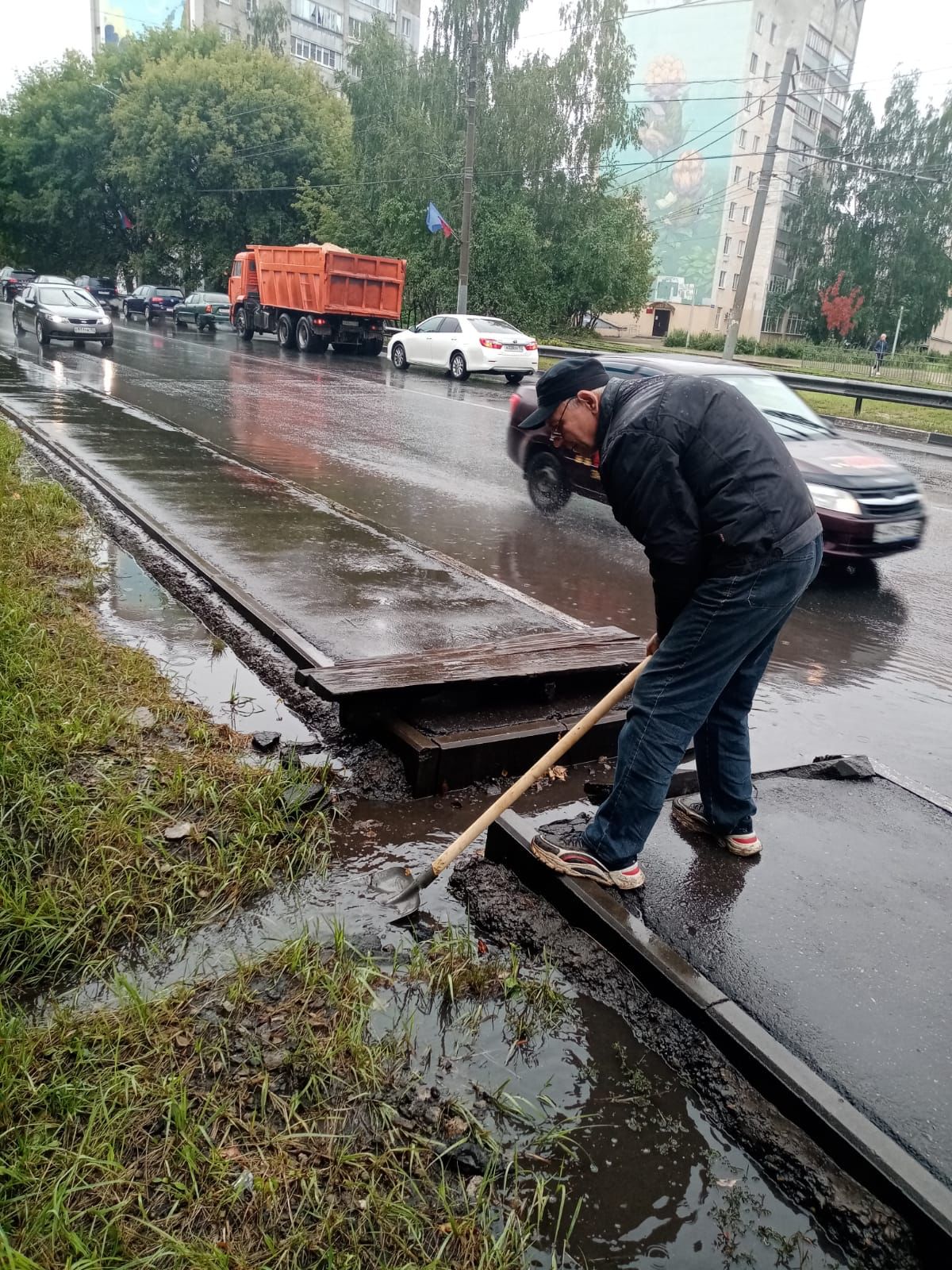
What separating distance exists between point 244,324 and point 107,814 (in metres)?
28.4

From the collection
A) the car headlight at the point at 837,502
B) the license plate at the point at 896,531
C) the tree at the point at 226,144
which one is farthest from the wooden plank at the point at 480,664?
the tree at the point at 226,144

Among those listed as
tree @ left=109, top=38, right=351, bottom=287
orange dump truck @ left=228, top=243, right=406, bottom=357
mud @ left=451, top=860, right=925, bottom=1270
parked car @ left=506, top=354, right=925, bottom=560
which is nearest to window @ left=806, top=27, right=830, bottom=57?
tree @ left=109, top=38, right=351, bottom=287

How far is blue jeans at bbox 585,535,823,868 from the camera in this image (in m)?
2.85

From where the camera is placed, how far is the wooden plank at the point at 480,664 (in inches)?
155

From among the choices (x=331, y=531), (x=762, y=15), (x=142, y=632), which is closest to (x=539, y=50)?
(x=331, y=531)

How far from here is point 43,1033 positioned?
240 centimetres

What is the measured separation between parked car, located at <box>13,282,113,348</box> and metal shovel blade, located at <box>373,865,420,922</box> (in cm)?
1985

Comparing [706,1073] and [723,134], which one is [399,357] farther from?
[723,134]

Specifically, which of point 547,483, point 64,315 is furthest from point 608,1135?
point 64,315

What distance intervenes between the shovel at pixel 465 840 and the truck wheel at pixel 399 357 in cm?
2077

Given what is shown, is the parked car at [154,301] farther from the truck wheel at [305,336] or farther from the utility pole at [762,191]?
the utility pole at [762,191]

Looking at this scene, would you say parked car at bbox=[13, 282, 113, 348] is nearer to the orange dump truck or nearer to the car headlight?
the orange dump truck

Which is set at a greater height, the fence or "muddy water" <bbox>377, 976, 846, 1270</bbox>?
the fence

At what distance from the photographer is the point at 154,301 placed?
113ft
